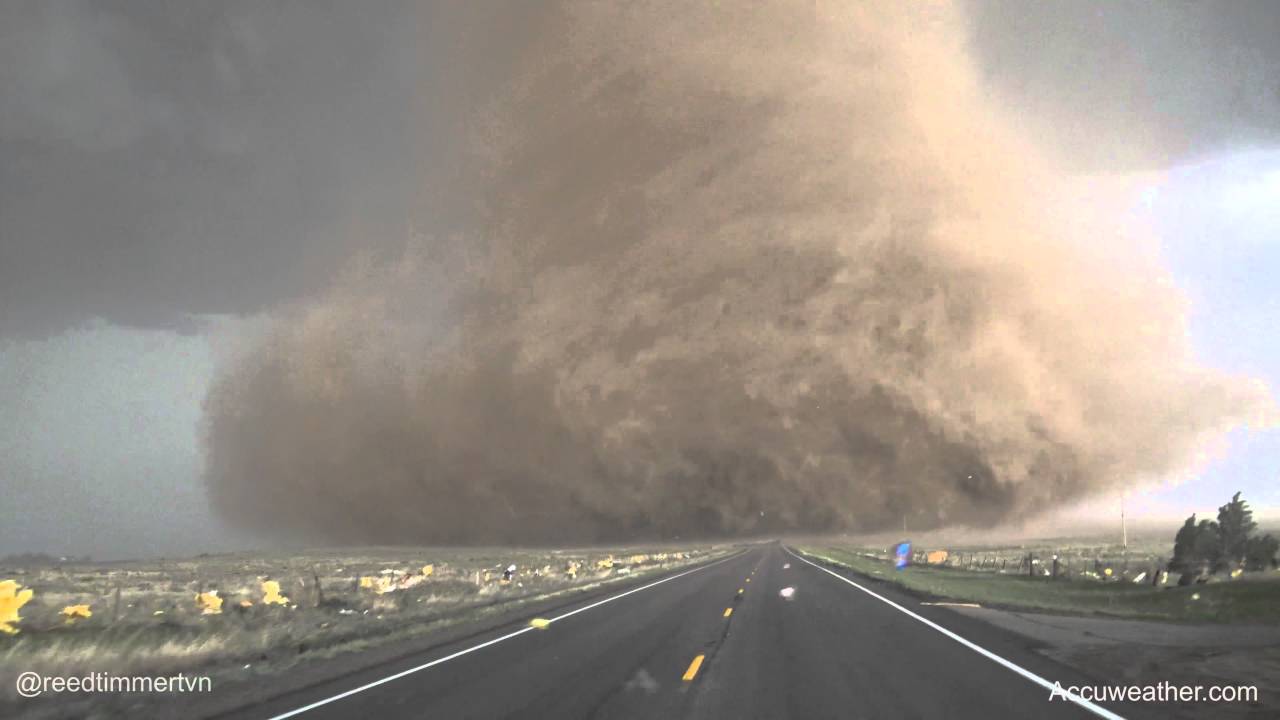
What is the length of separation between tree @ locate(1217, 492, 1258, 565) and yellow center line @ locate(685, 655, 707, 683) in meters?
56.0

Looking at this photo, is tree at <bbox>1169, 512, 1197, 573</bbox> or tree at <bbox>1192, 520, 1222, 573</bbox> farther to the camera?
tree at <bbox>1169, 512, 1197, 573</bbox>

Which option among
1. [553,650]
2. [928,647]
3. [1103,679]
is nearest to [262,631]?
[553,650]

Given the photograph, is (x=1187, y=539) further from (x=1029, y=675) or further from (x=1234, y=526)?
(x=1029, y=675)

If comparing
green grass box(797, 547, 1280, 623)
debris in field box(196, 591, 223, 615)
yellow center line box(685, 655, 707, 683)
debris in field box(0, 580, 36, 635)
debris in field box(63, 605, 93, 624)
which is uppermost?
debris in field box(0, 580, 36, 635)

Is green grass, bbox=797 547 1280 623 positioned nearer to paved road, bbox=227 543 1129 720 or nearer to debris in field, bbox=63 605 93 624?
paved road, bbox=227 543 1129 720

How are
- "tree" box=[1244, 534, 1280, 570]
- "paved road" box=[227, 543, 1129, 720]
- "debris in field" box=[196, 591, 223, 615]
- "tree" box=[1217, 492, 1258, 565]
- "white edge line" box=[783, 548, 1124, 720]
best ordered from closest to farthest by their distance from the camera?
"white edge line" box=[783, 548, 1124, 720] < "paved road" box=[227, 543, 1129, 720] < "debris in field" box=[196, 591, 223, 615] < "tree" box=[1244, 534, 1280, 570] < "tree" box=[1217, 492, 1258, 565]

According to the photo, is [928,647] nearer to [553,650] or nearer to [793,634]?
[793,634]

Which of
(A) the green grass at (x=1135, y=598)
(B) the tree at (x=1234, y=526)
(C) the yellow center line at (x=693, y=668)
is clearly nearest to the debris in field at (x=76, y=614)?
(C) the yellow center line at (x=693, y=668)

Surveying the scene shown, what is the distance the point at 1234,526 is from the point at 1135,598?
45.5 metres

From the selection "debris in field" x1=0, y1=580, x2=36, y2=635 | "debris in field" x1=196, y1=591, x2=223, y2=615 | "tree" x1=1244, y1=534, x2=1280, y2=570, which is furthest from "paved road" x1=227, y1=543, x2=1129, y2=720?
"tree" x1=1244, y1=534, x2=1280, y2=570

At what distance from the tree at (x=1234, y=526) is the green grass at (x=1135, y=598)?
3485 cm

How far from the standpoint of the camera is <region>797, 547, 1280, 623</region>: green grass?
16703 millimetres

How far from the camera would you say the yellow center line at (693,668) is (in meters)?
9.66

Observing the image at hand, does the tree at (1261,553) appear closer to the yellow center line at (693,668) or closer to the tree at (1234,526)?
the tree at (1234,526)
